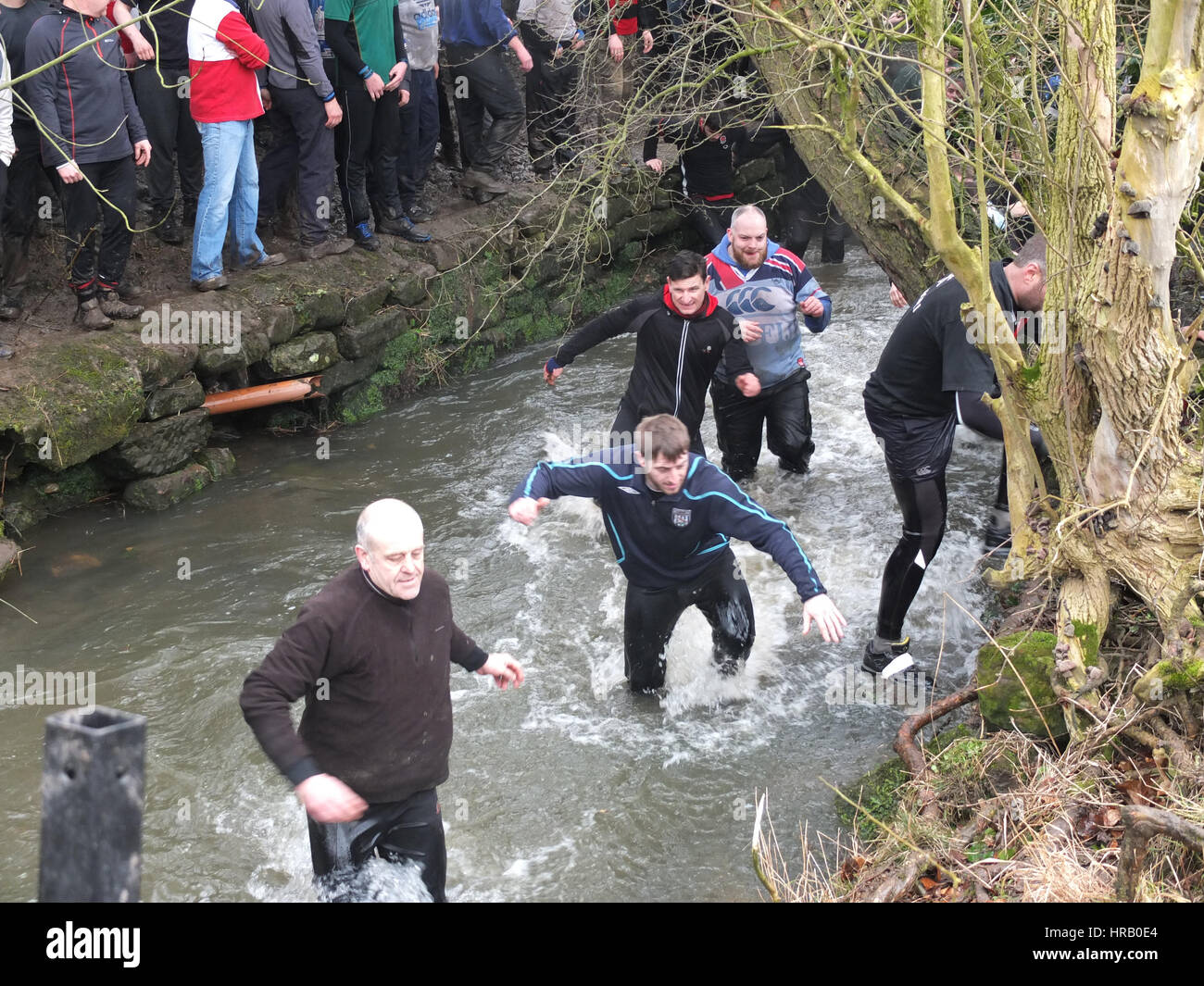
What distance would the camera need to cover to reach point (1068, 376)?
17.6 feet

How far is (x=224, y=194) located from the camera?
8.39m

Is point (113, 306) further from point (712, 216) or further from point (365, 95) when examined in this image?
point (712, 216)

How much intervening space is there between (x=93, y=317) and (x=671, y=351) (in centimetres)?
398

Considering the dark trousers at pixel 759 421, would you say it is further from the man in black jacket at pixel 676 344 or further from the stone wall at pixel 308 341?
the stone wall at pixel 308 341

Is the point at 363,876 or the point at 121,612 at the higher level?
the point at 121,612

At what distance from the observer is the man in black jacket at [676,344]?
22.9ft

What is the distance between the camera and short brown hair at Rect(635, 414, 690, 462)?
5219 mm

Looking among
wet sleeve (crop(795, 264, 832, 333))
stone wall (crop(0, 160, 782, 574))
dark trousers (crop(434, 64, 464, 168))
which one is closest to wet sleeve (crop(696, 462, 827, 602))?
wet sleeve (crop(795, 264, 832, 333))

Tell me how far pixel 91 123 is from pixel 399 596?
509 centimetres

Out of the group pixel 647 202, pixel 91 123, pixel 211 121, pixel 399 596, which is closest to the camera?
pixel 399 596

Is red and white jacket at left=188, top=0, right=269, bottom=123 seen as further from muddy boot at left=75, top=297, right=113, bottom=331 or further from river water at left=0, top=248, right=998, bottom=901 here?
river water at left=0, top=248, right=998, bottom=901

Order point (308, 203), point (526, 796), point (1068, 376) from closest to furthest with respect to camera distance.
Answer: point (1068, 376) → point (526, 796) → point (308, 203)

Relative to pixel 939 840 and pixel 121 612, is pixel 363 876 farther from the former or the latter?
pixel 121 612
